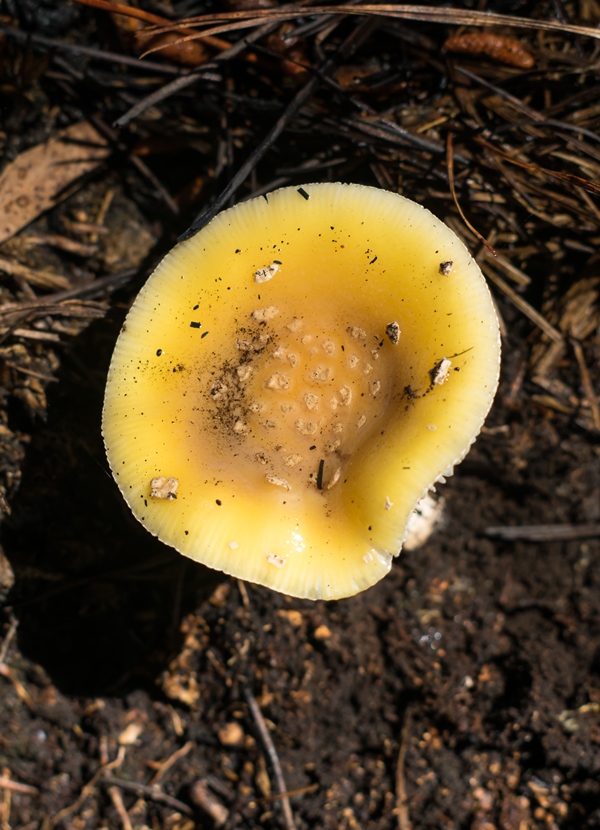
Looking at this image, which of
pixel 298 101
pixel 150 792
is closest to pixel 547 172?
pixel 298 101

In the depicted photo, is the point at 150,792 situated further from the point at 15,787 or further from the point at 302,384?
the point at 302,384

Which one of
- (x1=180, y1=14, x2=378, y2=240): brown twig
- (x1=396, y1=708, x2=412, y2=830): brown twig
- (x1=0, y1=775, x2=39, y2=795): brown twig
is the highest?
(x1=180, y1=14, x2=378, y2=240): brown twig

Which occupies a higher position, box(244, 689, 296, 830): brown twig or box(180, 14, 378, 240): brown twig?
box(180, 14, 378, 240): brown twig

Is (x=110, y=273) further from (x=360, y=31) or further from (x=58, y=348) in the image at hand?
(x=360, y=31)

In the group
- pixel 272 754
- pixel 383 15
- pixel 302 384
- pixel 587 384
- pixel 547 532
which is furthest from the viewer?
pixel 547 532

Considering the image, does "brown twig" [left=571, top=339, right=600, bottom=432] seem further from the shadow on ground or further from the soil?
the shadow on ground

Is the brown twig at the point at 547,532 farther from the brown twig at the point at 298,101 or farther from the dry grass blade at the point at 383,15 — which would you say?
the dry grass blade at the point at 383,15

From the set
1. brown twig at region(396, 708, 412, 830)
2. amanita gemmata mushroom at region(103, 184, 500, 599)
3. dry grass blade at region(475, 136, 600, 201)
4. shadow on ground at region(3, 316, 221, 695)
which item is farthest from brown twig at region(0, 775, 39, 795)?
dry grass blade at region(475, 136, 600, 201)
